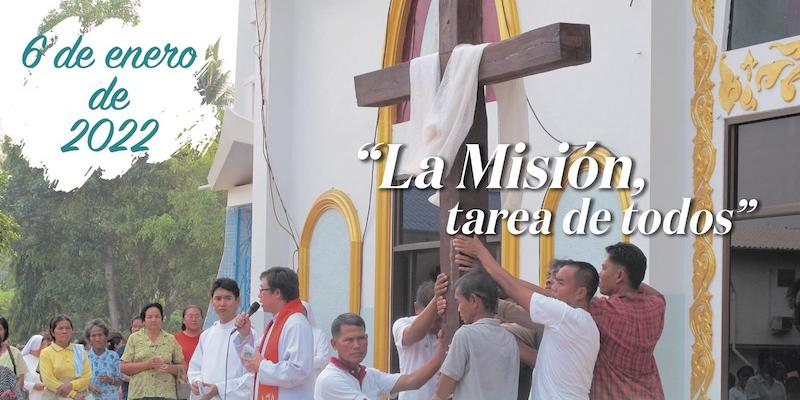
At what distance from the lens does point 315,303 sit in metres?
14.8

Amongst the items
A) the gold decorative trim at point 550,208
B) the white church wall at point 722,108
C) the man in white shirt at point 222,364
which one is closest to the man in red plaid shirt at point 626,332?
the white church wall at point 722,108

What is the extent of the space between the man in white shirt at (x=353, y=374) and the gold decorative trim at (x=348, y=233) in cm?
627

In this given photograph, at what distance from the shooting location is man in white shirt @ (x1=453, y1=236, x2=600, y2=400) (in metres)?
6.45

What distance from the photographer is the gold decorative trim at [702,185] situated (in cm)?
943

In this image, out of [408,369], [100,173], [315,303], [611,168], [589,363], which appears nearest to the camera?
[589,363]

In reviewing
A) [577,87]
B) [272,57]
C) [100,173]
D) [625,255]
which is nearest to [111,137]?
[100,173]

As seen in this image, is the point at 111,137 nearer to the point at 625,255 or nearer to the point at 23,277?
the point at 23,277

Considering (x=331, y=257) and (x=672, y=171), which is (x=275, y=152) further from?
(x=672, y=171)

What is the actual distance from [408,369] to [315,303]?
253 inches

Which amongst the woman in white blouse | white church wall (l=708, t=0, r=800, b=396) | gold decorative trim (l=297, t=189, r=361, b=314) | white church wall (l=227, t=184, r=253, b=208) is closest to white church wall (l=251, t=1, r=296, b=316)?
gold decorative trim (l=297, t=189, r=361, b=314)

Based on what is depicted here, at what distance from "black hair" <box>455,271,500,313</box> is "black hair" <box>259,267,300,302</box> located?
2.01 meters

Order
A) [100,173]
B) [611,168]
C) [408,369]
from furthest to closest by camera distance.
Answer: [100,173]
[611,168]
[408,369]

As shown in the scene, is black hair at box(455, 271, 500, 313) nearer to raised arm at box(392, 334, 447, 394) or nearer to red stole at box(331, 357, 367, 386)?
raised arm at box(392, 334, 447, 394)

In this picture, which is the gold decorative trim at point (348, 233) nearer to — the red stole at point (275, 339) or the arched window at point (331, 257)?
the arched window at point (331, 257)
